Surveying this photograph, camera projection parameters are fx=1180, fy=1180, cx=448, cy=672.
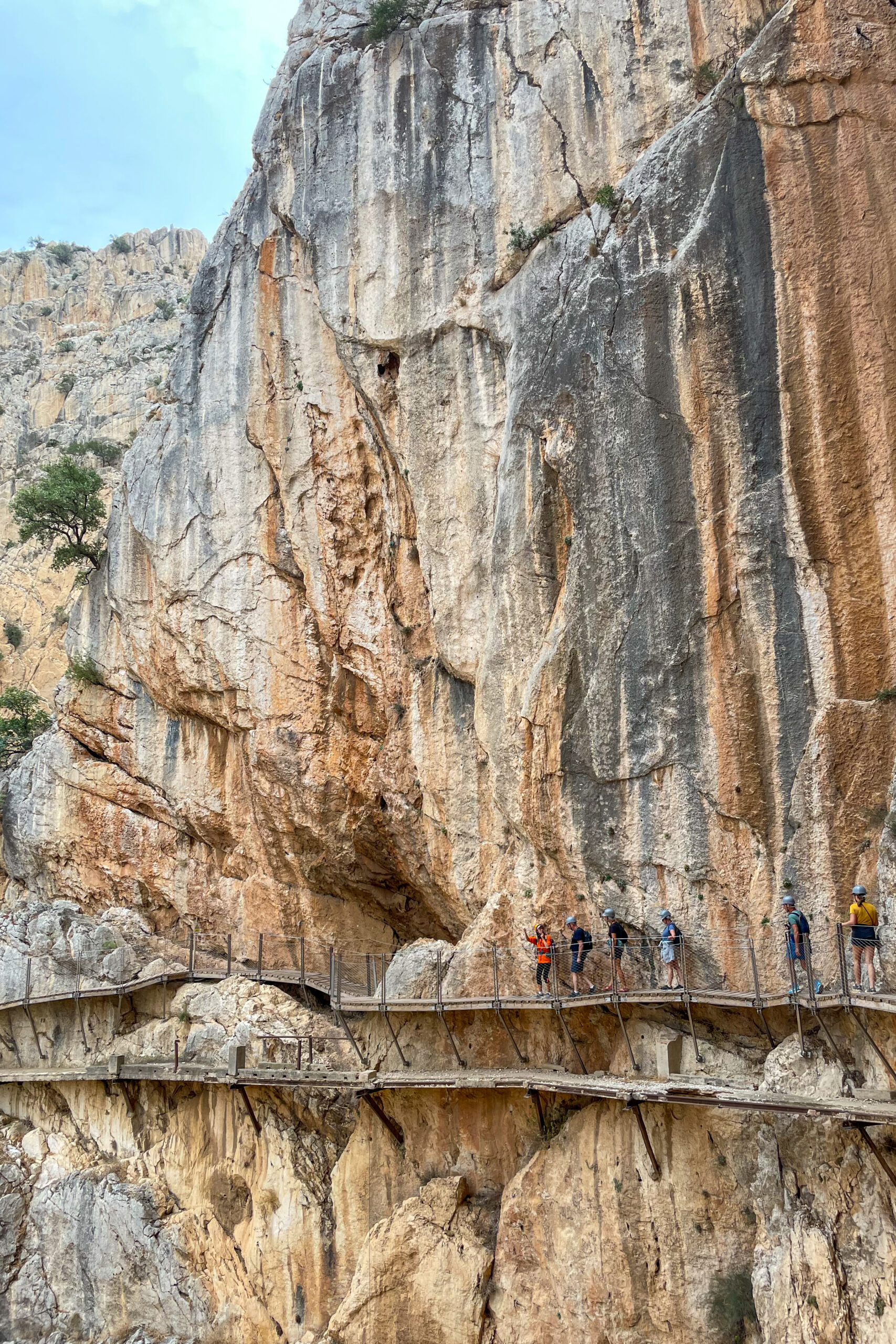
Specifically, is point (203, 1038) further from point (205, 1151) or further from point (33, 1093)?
point (33, 1093)

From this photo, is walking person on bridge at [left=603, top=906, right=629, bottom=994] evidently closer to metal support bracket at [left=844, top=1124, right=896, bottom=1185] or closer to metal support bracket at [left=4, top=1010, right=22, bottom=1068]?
metal support bracket at [left=844, top=1124, right=896, bottom=1185]

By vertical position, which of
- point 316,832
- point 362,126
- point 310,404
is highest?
point 362,126

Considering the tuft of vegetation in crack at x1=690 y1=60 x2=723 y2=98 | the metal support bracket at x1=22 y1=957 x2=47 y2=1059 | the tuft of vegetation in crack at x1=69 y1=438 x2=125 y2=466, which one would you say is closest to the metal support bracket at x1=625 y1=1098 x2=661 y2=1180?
the metal support bracket at x1=22 y1=957 x2=47 y2=1059

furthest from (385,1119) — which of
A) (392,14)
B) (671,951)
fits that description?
(392,14)

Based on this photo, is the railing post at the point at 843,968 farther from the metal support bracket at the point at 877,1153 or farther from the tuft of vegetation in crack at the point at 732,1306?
the tuft of vegetation in crack at the point at 732,1306

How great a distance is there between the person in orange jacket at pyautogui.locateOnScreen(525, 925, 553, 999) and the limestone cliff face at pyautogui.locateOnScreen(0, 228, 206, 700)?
89.6ft

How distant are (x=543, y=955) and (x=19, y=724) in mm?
20559

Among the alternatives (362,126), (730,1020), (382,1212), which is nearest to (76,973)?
(382,1212)

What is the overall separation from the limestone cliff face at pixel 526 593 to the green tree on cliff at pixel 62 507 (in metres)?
6.77

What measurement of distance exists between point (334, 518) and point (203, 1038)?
34.4 ft

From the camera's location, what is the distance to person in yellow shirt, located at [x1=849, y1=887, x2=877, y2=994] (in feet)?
45.4

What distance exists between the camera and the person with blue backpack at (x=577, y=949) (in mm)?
17625

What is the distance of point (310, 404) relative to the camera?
24578 mm

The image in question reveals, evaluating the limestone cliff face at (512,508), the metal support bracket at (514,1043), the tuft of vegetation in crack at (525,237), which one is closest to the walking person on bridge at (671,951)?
the limestone cliff face at (512,508)
